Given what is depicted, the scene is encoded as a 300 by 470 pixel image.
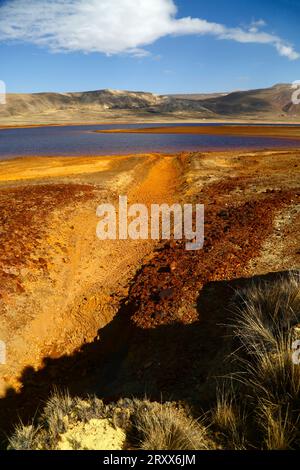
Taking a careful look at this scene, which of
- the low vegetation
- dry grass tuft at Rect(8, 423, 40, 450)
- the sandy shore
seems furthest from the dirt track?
the sandy shore

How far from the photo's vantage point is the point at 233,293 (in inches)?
268

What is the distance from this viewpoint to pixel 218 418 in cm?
358

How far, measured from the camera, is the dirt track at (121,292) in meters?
5.98

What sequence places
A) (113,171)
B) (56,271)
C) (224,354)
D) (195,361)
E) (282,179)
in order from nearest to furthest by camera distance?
(224,354) → (195,361) → (56,271) → (282,179) → (113,171)

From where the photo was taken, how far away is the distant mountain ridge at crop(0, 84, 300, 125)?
111625 mm

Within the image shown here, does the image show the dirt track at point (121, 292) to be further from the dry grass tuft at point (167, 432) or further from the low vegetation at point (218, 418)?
the dry grass tuft at point (167, 432)

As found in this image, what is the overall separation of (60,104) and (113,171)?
13502cm

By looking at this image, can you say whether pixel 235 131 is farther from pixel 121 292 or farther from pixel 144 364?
pixel 144 364

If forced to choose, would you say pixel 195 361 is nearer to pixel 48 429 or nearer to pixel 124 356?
pixel 124 356

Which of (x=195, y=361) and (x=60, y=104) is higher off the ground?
(x=60, y=104)

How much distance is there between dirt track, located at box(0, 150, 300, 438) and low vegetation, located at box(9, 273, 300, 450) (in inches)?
33.3

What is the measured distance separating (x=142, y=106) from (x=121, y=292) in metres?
141
